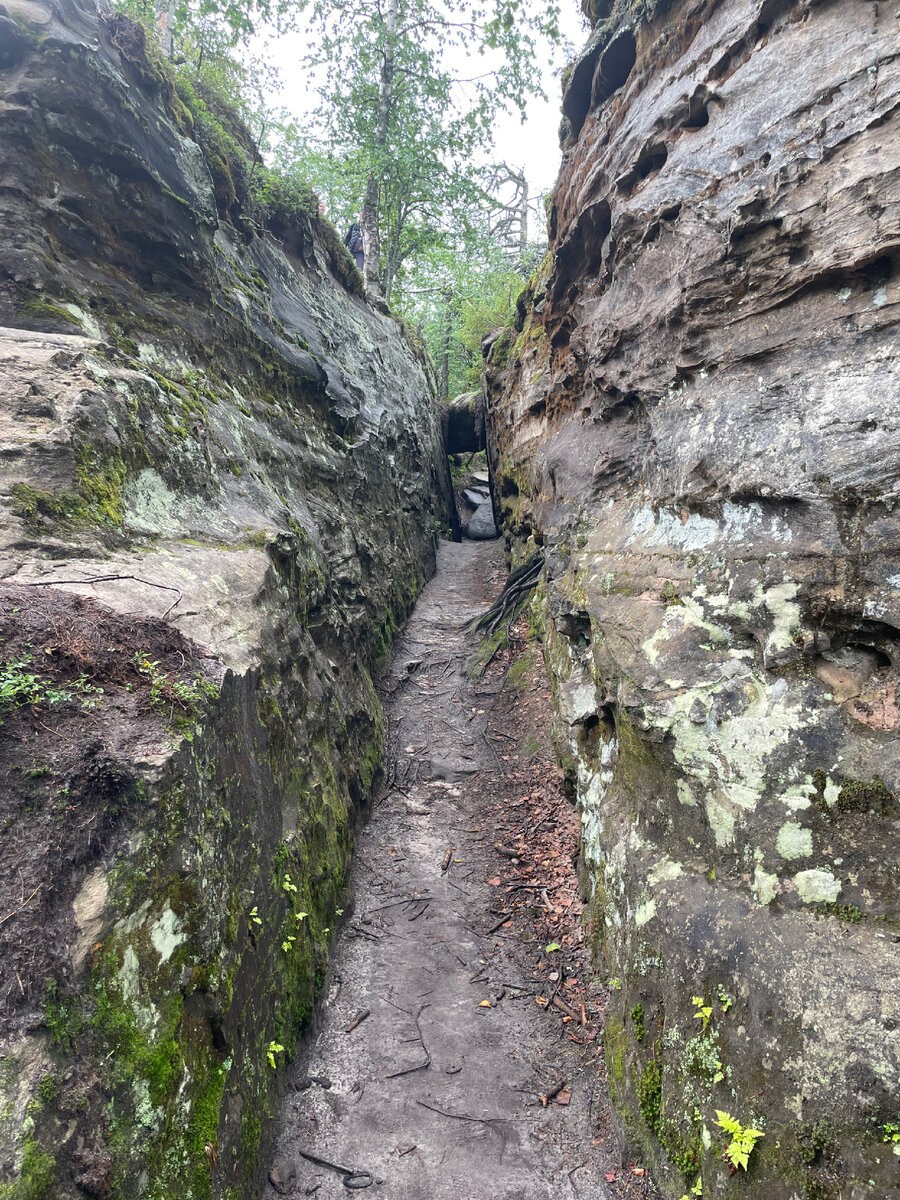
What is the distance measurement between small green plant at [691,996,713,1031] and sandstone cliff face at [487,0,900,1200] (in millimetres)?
35

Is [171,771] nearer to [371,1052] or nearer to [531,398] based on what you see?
[371,1052]

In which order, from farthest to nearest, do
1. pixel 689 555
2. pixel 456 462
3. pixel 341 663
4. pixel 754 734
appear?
pixel 456 462
pixel 341 663
pixel 689 555
pixel 754 734

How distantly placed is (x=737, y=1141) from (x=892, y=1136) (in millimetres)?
856

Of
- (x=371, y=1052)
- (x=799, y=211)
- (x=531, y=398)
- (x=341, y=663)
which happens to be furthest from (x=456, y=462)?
(x=371, y=1052)

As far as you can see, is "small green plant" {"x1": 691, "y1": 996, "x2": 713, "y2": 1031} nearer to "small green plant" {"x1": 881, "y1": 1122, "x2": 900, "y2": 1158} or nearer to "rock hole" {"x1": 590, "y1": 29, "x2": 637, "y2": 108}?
"small green plant" {"x1": 881, "y1": 1122, "x2": 900, "y2": 1158}

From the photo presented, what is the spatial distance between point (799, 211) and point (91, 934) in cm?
730

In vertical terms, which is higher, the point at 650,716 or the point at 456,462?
the point at 456,462

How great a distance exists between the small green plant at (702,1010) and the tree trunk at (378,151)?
18.3 meters

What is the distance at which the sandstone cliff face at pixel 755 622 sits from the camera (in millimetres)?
3490

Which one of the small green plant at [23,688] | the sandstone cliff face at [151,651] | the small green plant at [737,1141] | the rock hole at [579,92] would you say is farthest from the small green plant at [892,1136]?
the rock hole at [579,92]

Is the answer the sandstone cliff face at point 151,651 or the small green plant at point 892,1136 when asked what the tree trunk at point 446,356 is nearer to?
the sandstone cliff face at point 151,651

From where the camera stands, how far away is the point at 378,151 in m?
17.4

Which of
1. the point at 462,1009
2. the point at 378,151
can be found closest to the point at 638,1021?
the point at 462,1009

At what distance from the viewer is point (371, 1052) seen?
4.79 meters
